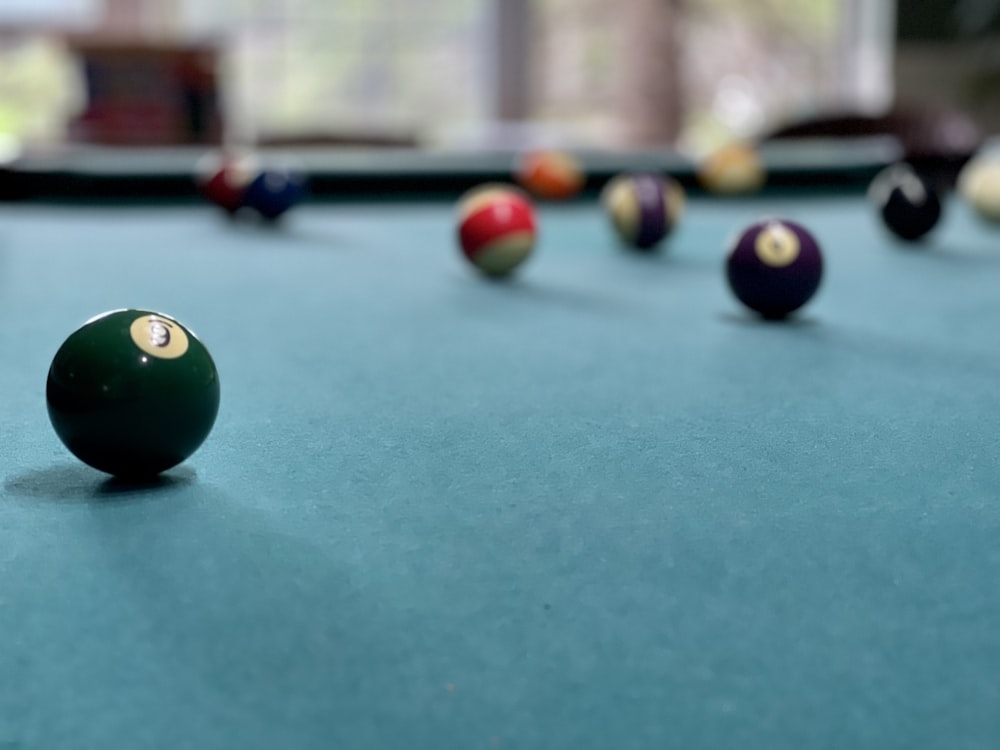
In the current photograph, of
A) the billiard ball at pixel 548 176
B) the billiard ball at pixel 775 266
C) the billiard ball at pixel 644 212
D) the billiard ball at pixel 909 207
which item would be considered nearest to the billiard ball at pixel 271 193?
the billiard ball at pixel 548 176

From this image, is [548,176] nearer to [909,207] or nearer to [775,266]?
[909,207]

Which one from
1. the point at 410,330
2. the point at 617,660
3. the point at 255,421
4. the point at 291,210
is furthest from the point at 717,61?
the point at 617,660

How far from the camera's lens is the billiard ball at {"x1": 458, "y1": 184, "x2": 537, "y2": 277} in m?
2.79

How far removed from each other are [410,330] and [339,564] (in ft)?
4.14

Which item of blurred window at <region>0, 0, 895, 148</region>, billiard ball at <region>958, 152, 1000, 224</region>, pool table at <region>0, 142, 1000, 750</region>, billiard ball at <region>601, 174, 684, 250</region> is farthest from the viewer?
blurred window at <region>0, 0, 895, 148</region>

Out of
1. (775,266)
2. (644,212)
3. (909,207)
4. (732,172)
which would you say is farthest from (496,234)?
(732,172)

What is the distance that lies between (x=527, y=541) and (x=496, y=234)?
1.77 meters

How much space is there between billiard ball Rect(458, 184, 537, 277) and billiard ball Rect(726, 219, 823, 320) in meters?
0.63

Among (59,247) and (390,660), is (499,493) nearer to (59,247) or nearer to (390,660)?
(390,660)

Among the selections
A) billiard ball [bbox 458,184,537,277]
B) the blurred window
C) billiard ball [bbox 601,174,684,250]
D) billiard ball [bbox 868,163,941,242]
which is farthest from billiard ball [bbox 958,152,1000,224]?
the blurred window

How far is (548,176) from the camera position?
4.34 metres

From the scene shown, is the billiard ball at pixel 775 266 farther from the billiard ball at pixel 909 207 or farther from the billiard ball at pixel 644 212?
the billiard ball at pixel 909 207

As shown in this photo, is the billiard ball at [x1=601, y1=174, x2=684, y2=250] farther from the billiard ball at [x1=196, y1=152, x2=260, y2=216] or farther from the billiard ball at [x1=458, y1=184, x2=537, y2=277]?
the billiard ball at [x1=196, y1=152, x2=260, y2=216]

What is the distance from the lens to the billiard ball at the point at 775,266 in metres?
2.22
